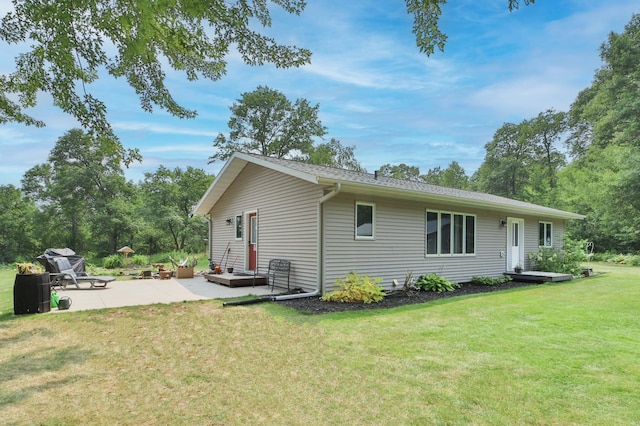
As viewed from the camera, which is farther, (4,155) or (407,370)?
(4,155)

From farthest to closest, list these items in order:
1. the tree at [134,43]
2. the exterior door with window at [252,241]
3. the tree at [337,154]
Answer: the tree at [337,154]
the exterior door with window at [252,241]
the tree at [134,43]

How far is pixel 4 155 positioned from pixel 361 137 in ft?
93.9

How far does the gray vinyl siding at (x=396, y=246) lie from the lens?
811cm

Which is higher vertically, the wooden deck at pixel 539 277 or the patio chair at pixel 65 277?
the patio chair at pixel 65 277

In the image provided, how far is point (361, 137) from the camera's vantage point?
35562 mm

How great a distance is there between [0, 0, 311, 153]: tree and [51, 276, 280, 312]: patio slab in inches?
144

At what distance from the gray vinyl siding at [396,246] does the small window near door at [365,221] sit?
122 mm

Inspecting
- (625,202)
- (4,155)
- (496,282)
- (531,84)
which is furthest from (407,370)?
(4,155)

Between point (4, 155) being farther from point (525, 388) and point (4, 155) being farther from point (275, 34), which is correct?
point (525, 388)

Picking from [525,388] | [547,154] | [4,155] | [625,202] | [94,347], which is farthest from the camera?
[547,154]

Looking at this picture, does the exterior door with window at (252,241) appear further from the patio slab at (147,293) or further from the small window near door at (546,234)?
the small window near door at (546,234)

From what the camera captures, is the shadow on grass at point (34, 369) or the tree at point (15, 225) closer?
the shadow on grass at point (34, 369)

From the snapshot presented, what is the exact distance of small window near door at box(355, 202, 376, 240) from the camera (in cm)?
850

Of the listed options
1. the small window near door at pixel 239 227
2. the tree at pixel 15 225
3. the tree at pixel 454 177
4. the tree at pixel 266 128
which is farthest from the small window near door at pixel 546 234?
the tree at pixel 15 225
